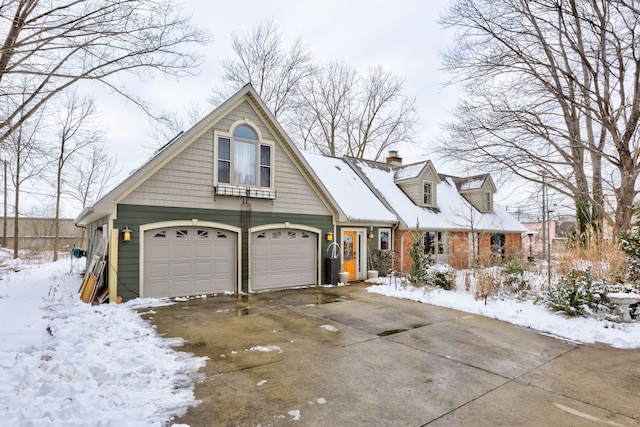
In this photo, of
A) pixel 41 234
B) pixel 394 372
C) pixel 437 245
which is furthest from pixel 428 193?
pixel 41 234

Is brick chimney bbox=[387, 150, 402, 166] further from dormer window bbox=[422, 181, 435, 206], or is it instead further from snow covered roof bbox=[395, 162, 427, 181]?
dormer window bbox=[422, 181, 435, 206]

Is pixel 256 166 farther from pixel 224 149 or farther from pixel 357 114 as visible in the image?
pixel 357 114

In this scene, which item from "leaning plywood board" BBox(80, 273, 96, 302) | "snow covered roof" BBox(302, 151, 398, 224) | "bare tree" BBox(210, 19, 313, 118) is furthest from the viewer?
"bare tree" BBox(210, 19, 313, 118)

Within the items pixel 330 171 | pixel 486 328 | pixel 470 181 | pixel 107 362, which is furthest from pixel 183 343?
pixel 470 181

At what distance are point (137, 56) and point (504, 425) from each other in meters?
10.1

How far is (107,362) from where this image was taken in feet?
15.2

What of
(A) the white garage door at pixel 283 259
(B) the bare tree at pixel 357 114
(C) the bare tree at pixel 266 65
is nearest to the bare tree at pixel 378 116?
(B) the bare tree at pixel 357 114

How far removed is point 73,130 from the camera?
70.8 feet

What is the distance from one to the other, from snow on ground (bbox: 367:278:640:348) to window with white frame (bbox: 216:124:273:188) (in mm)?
5345

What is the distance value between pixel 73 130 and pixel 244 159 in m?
17.0

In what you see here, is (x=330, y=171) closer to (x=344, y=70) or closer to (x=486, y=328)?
(x=486, y=328)

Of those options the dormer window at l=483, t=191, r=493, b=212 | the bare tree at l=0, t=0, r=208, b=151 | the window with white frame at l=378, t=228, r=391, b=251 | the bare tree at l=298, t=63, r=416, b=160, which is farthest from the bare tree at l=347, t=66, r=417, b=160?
the bare tree at l=0, t=0, r=208, b=151

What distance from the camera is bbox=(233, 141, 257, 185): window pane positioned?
10633 mm

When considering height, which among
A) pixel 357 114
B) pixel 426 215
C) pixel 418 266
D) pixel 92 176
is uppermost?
pixel 357 114
